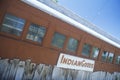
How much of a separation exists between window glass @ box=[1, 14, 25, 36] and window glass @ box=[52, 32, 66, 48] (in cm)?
176

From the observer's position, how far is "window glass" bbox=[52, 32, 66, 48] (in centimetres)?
836

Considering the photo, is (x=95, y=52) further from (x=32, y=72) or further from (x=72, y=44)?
(x=32, y=72)

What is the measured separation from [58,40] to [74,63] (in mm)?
1915

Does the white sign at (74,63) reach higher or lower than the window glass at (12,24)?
lower

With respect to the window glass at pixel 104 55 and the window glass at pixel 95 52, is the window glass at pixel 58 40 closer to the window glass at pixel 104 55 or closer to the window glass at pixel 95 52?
the window glass at pixel 95 52

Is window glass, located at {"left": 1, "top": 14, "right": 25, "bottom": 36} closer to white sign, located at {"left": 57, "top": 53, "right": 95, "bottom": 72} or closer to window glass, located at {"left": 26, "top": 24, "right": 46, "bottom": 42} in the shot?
window glass, located at {"left": 26, "top": 24, "right": 46, "bottom": 42}

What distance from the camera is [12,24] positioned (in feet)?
22.5

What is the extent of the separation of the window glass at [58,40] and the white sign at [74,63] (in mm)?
542

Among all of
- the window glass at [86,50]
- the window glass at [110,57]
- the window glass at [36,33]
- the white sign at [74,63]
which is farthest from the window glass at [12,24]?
the window glass at [110,57]

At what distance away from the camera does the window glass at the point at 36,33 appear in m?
7.49

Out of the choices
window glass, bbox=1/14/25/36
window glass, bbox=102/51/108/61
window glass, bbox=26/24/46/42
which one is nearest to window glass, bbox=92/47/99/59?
window glass, bbox=102/51/108/61

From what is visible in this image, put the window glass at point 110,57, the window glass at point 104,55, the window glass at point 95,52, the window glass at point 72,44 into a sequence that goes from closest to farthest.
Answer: the window glass at point 72,44
the window glass at point 95,52
the window glass at point 104,55
the window glass at point 110,57

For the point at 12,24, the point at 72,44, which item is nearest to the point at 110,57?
the point at 72,44

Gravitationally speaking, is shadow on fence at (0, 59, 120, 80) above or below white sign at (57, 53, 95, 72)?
below
